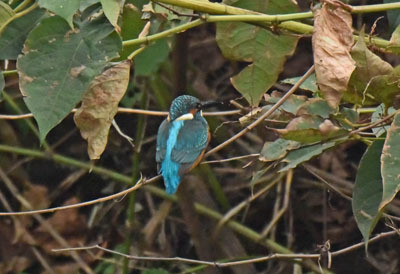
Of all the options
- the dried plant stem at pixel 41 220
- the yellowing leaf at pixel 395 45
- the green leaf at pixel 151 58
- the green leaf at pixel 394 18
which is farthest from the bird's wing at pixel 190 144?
the dried plant stem at pixel 41 220

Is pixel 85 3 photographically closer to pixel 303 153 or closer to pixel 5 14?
pixel 5 14

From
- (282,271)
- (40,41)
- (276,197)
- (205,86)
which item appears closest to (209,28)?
(205,86)

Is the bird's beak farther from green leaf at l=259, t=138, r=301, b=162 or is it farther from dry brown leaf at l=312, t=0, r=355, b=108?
dry brown leaf at l=312, t=0, r=355, b=108

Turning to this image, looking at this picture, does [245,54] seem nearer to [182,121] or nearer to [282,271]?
[182,121]

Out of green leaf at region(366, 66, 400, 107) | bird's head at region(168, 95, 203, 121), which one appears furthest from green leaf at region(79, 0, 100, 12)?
bird's head at region(168, 95, 203, 121)

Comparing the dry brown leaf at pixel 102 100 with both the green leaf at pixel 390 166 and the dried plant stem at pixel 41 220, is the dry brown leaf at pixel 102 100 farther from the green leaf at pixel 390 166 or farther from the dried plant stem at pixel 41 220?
the dried plant stem at pixel 41 220

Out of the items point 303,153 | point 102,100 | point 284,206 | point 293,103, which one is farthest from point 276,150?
point 284,206
